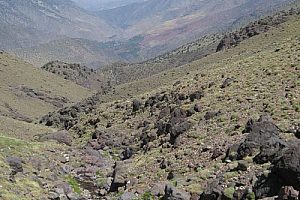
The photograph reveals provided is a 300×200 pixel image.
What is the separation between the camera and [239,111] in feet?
149

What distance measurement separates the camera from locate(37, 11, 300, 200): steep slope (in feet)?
98.9

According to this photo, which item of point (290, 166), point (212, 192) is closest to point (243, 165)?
point (212, 192)

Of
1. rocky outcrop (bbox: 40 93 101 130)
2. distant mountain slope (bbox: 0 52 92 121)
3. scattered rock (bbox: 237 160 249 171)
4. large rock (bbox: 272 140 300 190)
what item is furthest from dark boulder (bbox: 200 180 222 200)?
distant mountain slope (bbox: 0 52 92 121)

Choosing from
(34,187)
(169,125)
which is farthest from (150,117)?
(34,187)

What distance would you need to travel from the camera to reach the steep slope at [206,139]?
3016cm

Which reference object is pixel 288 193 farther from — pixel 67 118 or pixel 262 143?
pixel 67 118

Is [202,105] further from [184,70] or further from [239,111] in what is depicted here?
[184,70]

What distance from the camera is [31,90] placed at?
502 feet

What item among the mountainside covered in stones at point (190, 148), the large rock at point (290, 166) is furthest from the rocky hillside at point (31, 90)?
the large rock at point (290, 166)

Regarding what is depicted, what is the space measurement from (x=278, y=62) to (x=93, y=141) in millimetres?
26487

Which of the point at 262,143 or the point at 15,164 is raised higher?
the point at 15,164

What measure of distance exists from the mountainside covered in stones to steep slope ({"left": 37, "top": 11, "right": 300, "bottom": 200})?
0.08 metres

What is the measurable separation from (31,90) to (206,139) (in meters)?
118

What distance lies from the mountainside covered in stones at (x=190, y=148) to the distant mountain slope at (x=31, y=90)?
192ft
